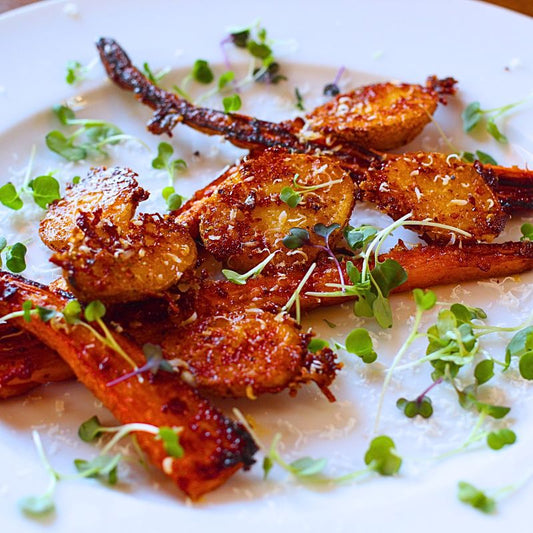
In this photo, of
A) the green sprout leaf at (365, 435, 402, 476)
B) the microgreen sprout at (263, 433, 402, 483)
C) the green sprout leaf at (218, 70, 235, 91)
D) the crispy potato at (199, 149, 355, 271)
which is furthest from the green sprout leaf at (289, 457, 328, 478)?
the green sprout leaf at (218, 70, 235, 91)

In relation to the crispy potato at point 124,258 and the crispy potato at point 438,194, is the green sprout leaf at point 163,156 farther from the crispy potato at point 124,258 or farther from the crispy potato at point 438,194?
the crispy potato at point 438,194

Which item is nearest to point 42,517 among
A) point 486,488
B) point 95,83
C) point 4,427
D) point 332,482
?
point 4,427

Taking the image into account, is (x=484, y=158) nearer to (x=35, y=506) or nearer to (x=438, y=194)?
(x=438, y=194)

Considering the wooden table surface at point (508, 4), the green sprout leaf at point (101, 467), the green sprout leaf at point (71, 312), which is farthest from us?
the wooden table surface at point (508, 4)

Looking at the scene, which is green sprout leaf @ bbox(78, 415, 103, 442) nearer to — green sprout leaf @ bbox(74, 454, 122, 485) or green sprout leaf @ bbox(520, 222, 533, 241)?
green sprout leaf @ bbox(74, 454, 122, 485)

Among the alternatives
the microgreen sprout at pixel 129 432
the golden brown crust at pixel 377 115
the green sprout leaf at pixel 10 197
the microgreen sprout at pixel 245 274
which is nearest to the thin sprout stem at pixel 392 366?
the microgreen sprout at pixel 245 274

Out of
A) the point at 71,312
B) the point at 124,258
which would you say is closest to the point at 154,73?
the point at 124,258
